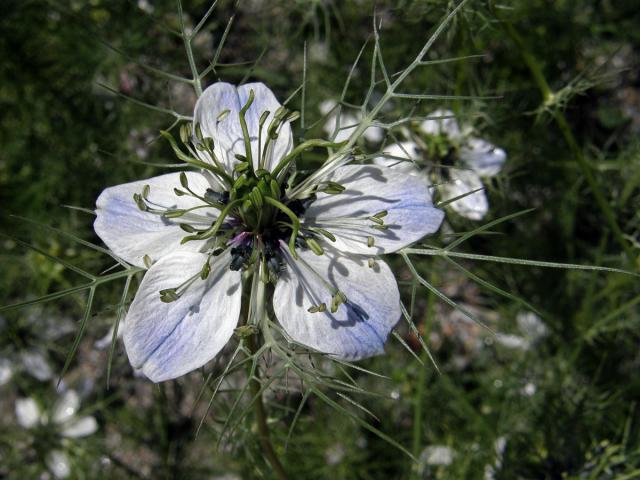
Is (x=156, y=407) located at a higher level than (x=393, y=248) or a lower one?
lower

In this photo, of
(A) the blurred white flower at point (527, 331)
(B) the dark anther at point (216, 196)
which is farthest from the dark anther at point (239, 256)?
(A) the blurred white flower at point (527, 331)

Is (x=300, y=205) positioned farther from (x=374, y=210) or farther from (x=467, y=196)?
(x=467, y=196)

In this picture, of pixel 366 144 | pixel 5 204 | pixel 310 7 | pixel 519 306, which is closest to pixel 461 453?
pixel 519 306

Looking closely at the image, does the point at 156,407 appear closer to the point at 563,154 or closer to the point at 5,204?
the point at 5,204

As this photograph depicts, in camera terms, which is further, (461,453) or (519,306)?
(519,306)

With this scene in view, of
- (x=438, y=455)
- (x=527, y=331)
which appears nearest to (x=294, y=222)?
(x=438, y=455)

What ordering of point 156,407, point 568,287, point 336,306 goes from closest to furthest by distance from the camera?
point 336,306 → point 568,287 → point 156,407

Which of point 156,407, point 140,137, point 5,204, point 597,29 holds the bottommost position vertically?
point 156,407
